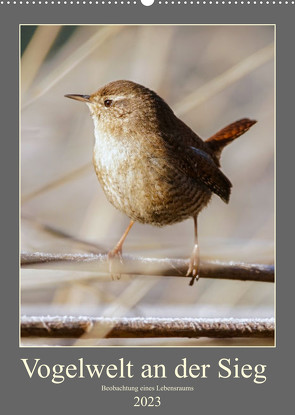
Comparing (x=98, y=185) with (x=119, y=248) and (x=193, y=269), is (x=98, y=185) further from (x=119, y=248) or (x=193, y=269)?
(x=193, y=269)

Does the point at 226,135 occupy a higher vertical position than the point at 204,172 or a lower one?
higher

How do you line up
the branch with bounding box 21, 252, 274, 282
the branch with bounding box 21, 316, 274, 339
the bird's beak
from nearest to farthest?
1. the branch with bounding box 21, 316, 274, 339
2. the branch with bounding box 21, 252, 274, 282
3. the bird's beak

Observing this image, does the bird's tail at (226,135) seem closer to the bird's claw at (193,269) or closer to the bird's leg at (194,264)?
the bird's leg at (194,264)

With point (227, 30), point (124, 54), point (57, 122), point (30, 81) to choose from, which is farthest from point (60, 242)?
point (227, 30)

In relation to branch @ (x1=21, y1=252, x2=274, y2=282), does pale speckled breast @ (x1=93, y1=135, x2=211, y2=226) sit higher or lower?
higher

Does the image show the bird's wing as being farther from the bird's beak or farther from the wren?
the bird's beak
